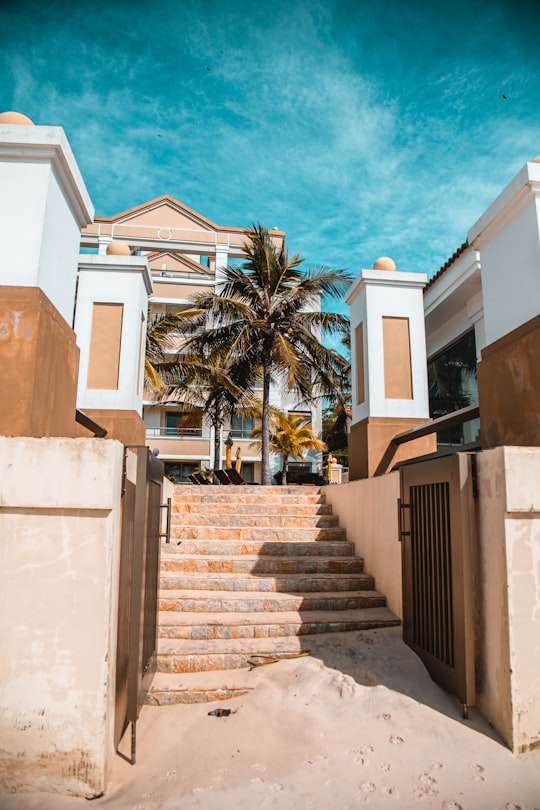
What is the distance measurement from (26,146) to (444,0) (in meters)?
5.68

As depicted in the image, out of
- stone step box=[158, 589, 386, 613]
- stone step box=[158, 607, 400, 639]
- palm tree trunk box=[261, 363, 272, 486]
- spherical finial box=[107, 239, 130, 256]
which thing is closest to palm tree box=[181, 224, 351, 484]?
palm tree trunk box=[261, 363, 272, 486]

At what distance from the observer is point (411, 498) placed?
4965 mm

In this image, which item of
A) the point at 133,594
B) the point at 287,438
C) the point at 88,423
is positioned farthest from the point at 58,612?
the point at 287,438

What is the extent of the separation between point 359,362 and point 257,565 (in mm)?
4251

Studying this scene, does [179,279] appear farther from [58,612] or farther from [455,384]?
[58,612]

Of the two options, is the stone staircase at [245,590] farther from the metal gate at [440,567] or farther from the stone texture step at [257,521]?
the metal gate at [440,567]

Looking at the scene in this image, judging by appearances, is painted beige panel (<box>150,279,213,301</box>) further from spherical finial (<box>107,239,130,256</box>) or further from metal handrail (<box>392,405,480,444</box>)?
metal handrail (<box>392,405,480,444</box>)

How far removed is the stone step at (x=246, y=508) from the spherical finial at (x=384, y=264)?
4.22m

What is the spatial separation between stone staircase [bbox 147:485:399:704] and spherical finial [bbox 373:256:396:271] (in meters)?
Result: 4.22

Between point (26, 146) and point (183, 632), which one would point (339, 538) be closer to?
point (183, 632)

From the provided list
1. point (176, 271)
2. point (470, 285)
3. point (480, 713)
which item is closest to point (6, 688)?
point (480, 713)

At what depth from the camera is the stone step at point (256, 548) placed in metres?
7.34

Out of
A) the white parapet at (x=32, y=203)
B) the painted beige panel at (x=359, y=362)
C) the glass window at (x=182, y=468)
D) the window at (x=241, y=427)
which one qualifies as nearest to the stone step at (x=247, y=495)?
the painted beige panel at (x=359, y=362)

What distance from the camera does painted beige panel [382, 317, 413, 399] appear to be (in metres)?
9.00
